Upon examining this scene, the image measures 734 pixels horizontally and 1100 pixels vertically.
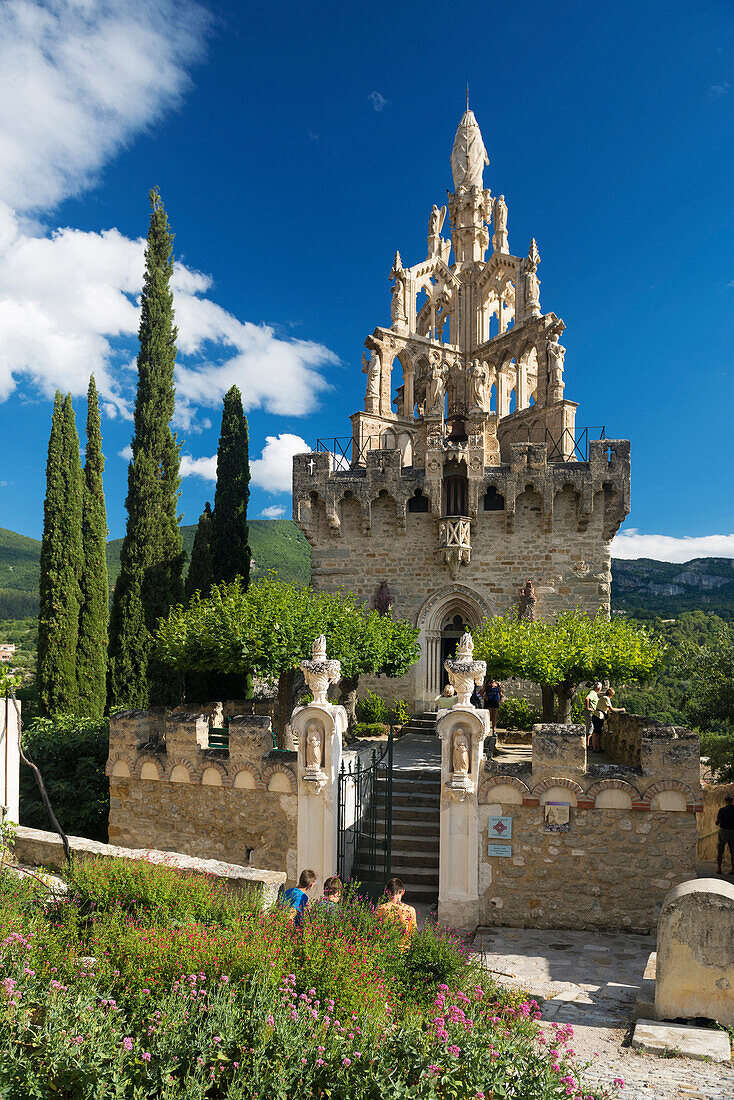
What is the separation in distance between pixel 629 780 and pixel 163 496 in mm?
14252

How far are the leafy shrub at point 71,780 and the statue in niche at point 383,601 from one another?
7795 mm

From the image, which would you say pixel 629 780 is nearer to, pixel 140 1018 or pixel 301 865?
pixel 301 865

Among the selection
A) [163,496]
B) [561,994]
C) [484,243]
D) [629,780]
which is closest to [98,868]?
[561,994]

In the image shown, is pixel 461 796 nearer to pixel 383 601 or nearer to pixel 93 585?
pixel 383 601

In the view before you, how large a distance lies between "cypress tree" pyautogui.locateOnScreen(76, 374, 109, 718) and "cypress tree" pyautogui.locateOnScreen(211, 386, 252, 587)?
3423mm

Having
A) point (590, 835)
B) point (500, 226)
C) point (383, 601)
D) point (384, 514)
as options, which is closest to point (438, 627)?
point (383, 601)

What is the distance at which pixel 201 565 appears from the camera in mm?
19953

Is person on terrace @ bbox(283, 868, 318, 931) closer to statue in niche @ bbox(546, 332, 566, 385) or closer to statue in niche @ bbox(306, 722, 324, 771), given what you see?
statue in niche @ bbox(306, 722, 324, 771)

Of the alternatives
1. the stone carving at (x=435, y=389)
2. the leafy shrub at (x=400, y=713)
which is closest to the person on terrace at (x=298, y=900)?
the leafy shrub at (x=400, y=713)

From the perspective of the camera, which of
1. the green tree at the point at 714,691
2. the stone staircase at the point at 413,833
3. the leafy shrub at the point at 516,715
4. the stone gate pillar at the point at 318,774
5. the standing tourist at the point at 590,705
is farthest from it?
the leafy shrub at the point at 516,715

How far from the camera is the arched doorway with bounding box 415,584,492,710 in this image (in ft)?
62.5

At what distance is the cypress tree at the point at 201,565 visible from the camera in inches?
780

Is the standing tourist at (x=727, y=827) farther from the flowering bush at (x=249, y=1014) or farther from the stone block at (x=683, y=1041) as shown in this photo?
the flowering bush at (x=249, y=1014)

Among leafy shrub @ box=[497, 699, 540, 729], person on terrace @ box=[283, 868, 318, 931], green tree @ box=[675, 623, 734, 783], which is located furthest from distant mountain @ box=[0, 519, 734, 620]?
person on terrace @ box=[283, 868, 318, 931]
